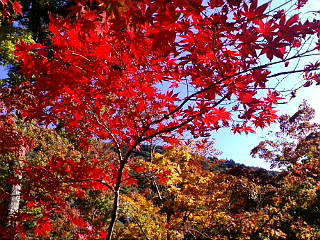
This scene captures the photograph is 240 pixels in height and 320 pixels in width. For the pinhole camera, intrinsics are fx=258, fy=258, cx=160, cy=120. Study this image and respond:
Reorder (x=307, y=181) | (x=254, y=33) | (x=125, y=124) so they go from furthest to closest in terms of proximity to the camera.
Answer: (x=307, y=181)
(x=125, y=124)
(x=254, y=33)

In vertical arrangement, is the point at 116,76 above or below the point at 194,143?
below

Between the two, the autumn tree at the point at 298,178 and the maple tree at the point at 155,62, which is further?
the autumn tree at the point at 298,178

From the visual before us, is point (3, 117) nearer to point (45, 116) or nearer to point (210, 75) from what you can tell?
point (45, 116)

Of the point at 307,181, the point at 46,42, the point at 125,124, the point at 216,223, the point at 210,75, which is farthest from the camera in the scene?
the point at 46,42

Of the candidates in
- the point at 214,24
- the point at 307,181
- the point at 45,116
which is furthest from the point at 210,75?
the point at 307,181

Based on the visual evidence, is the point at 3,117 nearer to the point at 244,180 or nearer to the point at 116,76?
the point at 116,76

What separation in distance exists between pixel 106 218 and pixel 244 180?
6727mm

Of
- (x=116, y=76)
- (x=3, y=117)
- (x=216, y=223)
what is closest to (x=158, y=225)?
(x=216, y=223)

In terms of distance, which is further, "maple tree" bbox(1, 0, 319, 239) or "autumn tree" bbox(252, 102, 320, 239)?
"autumn tree" bbox(252, 102, 320, 239)

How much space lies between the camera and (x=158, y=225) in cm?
572

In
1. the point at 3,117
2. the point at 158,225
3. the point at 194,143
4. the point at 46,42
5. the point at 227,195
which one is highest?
the point at 46,42

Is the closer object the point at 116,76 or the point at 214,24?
the point at 214,24

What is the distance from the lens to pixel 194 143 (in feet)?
21.6

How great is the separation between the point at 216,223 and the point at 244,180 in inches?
48.0
